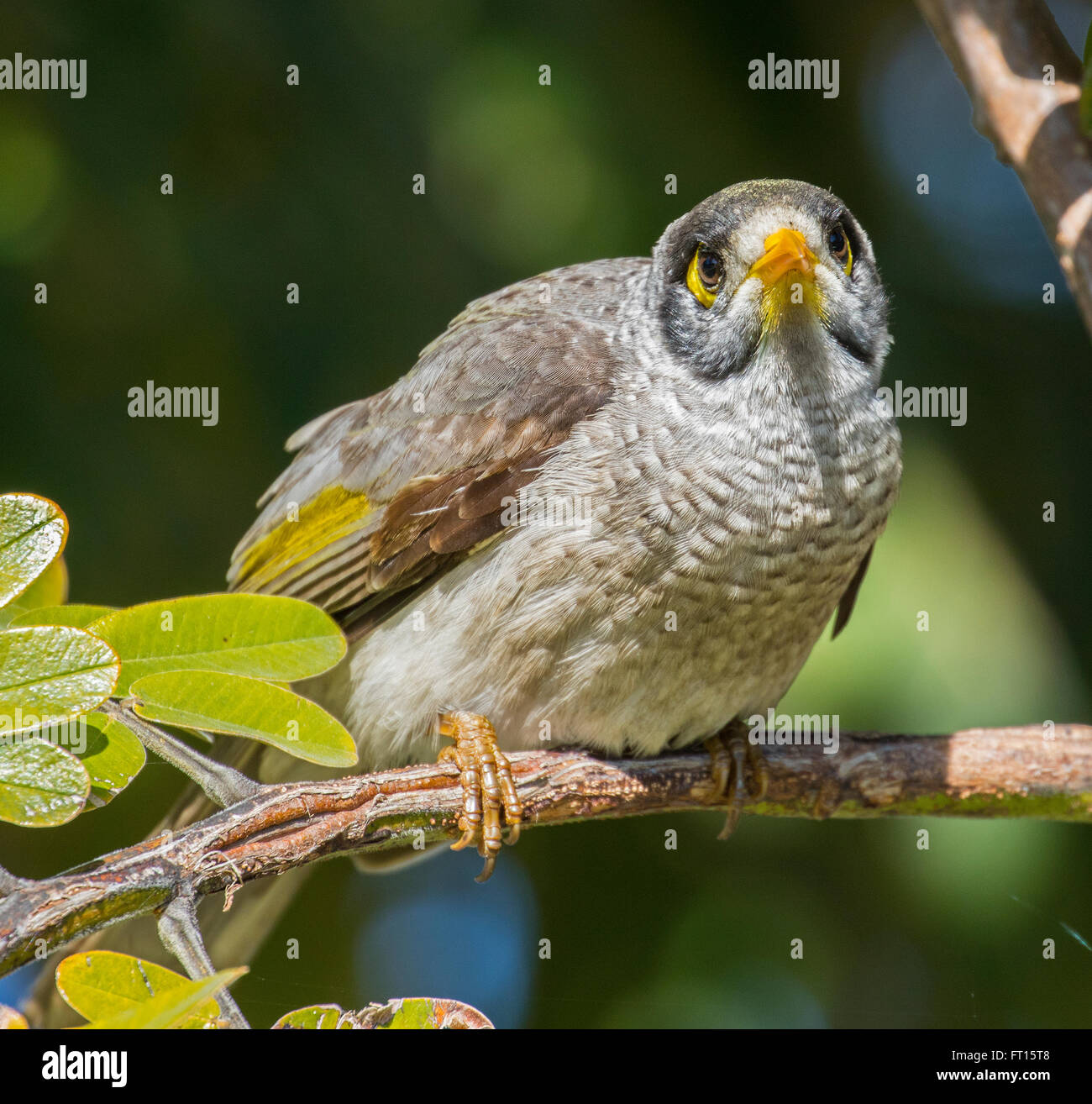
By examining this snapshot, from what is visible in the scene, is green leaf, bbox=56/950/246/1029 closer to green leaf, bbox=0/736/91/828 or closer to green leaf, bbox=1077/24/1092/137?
green leaf, bbox=0/736/91/828

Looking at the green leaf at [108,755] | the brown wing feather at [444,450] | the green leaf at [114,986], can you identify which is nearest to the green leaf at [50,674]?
the green leaf at [108,755]

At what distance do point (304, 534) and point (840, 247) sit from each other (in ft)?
4.96

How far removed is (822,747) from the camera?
2.91 m

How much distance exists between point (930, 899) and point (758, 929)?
20.9 inches

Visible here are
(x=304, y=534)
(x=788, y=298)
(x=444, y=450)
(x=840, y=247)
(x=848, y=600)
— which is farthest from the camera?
(x=848, y=600)

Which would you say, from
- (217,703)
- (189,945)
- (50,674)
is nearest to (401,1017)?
(189,945)

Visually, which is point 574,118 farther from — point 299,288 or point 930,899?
point 930,899

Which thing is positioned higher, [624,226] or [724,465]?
[624,226]

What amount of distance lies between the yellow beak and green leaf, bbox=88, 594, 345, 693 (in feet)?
4.11

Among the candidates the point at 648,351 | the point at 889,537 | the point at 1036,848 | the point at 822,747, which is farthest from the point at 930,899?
A: the point at 648,351

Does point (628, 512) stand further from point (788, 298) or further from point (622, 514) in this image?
point (788, 298)

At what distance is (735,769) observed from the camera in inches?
114

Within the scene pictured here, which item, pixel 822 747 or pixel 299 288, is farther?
pixel 299 288
